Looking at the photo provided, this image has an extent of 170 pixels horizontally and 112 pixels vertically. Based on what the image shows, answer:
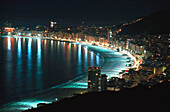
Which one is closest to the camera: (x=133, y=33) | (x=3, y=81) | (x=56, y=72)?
(x=3, y=81)

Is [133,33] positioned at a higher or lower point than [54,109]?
higher

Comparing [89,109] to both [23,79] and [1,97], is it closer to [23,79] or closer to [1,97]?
[1,97]

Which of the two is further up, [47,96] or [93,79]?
[93,79]

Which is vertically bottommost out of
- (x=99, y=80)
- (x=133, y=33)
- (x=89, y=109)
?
(x=89, y=109)

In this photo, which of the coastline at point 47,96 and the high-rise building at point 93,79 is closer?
the coastline at point 47,96

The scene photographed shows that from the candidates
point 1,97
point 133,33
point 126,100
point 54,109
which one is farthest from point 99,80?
point 133,33

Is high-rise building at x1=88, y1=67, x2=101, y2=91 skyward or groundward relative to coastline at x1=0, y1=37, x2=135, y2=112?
skyward

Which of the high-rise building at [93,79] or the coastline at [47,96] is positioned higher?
the high-rise building at [93,79]

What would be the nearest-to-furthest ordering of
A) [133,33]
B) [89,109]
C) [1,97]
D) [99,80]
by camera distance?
1. [89,109]
2. [1,97]
3. [99,80]
4. [133,33]

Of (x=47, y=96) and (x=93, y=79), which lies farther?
(x=93, y=79)

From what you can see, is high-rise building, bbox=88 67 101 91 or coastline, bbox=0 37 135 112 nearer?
coastline, bbox=0 37 135 112

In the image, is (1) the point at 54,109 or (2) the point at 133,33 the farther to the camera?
(2) the point at 133,33
